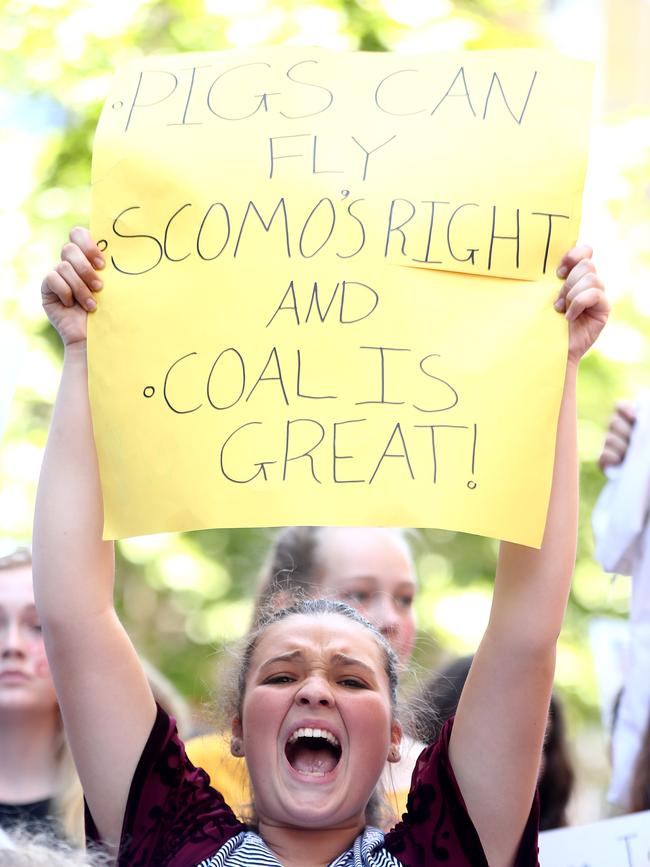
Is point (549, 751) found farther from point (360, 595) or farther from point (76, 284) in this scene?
point (76, 284)

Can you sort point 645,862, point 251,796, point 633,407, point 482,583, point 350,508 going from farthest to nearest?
point 482,583
point 633,407
point 645,862
point 251,796
point 350,508

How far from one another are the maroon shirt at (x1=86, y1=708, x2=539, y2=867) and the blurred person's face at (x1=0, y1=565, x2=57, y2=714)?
2.45ft

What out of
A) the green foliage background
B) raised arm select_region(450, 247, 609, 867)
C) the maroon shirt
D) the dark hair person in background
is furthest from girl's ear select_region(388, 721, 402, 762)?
the green foliage background

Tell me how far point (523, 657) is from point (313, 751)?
Result: 0.34 m

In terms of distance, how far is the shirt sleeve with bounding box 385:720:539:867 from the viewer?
1.67 meters

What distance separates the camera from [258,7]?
5.59m

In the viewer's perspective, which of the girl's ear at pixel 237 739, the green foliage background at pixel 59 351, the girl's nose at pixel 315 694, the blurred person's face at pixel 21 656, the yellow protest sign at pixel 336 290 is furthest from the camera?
the green foliage background at pixel 59 351

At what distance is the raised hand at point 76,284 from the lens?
177 centimetres

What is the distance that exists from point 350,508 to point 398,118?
58 cm

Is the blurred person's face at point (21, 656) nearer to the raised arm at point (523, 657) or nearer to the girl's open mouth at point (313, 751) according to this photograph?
the girl's open mouth at point (313, 751)

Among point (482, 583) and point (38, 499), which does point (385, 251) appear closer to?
point (38, 499)

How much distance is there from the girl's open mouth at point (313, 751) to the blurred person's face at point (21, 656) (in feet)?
2.82

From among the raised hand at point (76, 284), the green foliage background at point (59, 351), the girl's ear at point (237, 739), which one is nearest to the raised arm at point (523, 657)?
the girl's ear at point (237, 739)

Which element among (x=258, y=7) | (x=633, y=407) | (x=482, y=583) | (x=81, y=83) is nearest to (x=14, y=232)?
(x=81, y=83)
